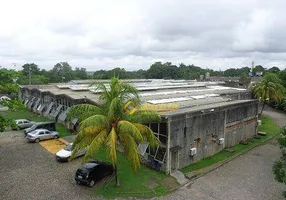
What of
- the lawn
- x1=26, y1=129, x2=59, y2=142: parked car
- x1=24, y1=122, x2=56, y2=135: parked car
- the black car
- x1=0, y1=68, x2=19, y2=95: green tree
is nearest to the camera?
the black car

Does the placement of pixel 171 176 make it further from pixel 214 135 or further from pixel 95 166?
pixel 214 135

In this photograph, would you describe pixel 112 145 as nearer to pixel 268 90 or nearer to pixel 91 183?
pixel 91 183

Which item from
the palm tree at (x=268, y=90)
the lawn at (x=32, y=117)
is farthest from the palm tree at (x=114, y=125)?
the palm tree at (x=268, y=90)

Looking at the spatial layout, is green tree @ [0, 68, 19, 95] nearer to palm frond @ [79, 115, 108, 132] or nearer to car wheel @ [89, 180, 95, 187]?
palm frond @ [79, 115, 108, 132]

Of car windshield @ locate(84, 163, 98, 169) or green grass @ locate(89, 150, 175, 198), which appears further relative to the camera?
car windshield @ locate(84, 163, 98, 169)

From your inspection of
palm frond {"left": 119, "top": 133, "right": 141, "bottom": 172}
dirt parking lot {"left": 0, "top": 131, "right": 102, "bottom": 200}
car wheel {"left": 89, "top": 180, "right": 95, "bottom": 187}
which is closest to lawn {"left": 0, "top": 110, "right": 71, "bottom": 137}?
dirt parking lot {"left": 0, "top": 131, "right": 102, "bottom": 200}

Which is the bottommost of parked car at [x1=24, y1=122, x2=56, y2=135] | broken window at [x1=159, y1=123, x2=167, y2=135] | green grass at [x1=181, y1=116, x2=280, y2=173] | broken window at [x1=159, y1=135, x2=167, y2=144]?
green grass at [x1=181, y1=116, x2=280, y2=173]

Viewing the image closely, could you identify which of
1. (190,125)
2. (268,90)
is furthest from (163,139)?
(268,90)

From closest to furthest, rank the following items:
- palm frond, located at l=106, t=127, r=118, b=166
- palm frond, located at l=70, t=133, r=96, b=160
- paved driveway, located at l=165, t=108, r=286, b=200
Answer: palm frond, located at l=106, t=127, r=118, b=166, palm frond, located at l=70, t=133, r=96, b=160, paved driveway, located at l=165, t=108, r=286, b=200

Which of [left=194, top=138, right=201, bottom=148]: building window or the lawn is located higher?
[left=194, top=138, right=201, bottom=148]: building window
